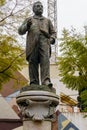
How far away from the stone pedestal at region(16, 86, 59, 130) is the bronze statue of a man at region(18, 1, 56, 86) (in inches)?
20.0

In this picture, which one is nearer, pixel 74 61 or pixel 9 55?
pixel 9 55

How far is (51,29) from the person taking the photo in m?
10.9

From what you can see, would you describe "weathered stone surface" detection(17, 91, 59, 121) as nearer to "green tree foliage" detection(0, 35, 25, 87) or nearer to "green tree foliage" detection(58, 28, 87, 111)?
"green tree foliage" detection(0, 35, 25, 87)

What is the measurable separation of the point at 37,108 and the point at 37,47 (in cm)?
153

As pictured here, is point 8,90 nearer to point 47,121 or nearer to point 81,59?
point 81,59

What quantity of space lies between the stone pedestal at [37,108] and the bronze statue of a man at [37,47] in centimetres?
51

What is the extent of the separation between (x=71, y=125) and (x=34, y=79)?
15.5 m

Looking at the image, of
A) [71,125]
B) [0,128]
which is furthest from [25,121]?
[71,125]

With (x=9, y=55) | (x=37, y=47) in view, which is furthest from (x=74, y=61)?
(x=37, y=47)

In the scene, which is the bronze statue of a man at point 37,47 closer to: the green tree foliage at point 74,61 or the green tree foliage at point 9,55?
the green tree foliage at point 9,55

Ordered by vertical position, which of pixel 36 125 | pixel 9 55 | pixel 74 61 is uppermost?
pixel 36 125

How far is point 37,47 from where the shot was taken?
10.4 meters

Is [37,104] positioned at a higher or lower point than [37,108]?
higher

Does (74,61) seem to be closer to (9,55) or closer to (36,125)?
(9,55)
